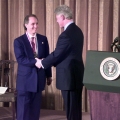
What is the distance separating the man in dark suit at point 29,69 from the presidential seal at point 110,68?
3.06ft

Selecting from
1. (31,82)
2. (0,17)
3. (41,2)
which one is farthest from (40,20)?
(31,82)

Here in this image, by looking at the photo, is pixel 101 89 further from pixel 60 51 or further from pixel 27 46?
pixel 27 46

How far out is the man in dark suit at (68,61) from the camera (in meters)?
2.51

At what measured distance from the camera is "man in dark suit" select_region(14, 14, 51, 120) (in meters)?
2.74

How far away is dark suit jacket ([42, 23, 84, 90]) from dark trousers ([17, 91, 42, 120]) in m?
0.41

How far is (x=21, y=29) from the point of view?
13.1 ft

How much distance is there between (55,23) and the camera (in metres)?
3.83

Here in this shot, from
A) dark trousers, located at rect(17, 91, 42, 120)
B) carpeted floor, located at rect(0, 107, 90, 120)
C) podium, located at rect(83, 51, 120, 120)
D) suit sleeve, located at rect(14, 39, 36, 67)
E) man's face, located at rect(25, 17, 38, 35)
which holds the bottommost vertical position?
carpeted floor, located at rect(0, 107, 90, 120)

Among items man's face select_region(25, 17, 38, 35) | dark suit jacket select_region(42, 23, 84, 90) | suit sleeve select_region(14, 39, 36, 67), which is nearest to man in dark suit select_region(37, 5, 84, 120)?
dark suit jacket select_region(42, 23, 84, 90)

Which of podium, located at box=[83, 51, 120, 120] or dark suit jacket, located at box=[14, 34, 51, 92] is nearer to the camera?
podium, located at box=[83, 51, 120, 120]

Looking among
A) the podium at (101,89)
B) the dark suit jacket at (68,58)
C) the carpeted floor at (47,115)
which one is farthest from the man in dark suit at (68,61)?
the carpeted floor at (47,115)

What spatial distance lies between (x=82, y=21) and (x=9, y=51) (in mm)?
1186

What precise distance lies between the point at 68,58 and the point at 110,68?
26.6 inches

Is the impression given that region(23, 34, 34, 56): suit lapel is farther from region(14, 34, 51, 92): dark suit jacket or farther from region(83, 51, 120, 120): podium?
region(83, 51, 120, 120): podium
